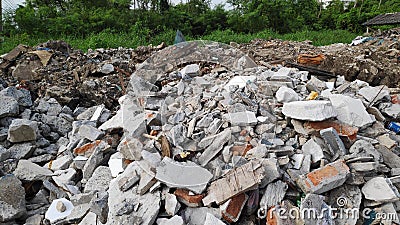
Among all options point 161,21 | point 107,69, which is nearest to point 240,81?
point 107,69

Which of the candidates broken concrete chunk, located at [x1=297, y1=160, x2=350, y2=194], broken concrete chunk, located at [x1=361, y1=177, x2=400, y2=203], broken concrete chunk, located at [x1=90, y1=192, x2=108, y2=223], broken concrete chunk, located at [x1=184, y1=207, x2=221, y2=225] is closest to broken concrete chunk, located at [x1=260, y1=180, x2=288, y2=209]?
broken concrete chunk, located at [x1=297, y1=160, x2=350, y2=194]

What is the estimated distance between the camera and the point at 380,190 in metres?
2.20

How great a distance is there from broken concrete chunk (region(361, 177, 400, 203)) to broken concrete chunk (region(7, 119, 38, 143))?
11.4 ft

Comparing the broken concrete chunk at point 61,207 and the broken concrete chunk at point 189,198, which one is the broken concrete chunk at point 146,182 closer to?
the broken concrete chunk at point 189,198

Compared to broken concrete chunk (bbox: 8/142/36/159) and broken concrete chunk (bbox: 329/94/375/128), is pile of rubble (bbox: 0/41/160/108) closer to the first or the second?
broken concrete chunk (bbox: 8/142/36/159)

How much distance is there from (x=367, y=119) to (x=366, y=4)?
22.5 metres

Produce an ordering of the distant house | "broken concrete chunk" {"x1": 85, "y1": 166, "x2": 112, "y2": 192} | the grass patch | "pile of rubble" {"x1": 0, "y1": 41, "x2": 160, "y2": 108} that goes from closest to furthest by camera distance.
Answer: "broken concrete chunk" {"x1": 85, "y1": 166, "x2": 112, "y2": 192}
"pile of rubble" {"x1": 0, "y1": 41, "x2": 160, "y2": 108}
the grass patch
the distant house

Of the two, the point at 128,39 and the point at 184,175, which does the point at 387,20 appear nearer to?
the point at 128,39

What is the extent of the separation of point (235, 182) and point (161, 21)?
12355mm

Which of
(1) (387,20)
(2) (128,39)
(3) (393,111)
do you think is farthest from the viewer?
(1) (387,20)

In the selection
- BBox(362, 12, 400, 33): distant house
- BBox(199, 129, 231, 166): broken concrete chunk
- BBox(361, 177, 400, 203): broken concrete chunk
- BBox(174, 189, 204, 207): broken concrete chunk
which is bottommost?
BBox(174, 189, 204, 207): broken concrete chunk

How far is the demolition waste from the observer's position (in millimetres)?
2236

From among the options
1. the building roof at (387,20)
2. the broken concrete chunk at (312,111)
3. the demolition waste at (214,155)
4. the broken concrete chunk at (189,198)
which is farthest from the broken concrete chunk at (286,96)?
the building roof at (387,20)

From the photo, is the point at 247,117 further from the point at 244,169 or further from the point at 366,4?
the point at 366,4
